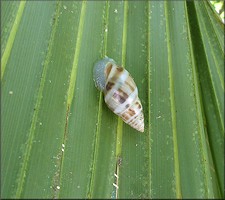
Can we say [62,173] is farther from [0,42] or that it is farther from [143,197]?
[0,42]

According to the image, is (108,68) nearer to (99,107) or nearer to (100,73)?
(100,73)

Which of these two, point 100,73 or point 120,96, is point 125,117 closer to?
point 120,96

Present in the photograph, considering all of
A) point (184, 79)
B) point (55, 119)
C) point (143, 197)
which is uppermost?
point (184, 79)

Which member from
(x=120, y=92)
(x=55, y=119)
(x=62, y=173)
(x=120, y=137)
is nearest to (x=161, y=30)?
(x=120, y=92)

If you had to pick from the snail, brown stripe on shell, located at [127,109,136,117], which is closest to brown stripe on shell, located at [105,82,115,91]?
the snail

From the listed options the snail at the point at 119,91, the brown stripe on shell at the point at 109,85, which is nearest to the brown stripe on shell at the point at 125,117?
the snail at the point at 119,91

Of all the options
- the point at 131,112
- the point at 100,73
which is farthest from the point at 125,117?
the point at 100,73

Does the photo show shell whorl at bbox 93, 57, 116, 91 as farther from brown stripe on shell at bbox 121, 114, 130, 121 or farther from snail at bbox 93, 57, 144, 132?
brown stripe on shell at bbox 121, 114, 130, 121
